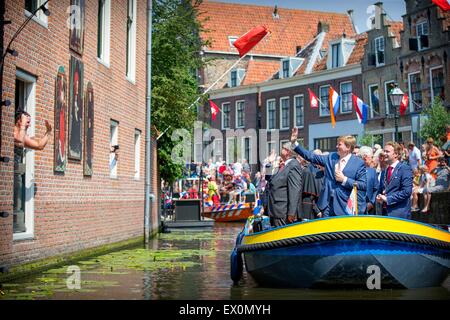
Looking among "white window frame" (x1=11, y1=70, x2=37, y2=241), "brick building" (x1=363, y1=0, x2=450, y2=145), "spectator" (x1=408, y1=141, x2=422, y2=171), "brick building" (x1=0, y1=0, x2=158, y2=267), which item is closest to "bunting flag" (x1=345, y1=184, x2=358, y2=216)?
"brick building" (x1=0, y1=0, x2=158, y2=267)

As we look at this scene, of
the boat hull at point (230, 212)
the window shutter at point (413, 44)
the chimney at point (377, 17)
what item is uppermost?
the chimney at point (377, 17)

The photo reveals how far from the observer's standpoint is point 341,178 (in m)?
9.98

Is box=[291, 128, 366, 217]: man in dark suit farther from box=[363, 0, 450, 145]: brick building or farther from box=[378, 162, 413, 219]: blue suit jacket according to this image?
box=[363, 0, 450, 145]: brick building

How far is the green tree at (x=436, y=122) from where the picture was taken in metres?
34.2

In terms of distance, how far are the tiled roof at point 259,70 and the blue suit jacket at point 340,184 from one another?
44.6m

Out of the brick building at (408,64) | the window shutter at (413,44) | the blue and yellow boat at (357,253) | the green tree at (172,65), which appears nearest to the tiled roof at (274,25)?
the brick building at (408,64)

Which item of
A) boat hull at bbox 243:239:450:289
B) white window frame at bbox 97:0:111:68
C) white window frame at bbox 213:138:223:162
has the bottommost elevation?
boat hull at bbox 243:239:450:289

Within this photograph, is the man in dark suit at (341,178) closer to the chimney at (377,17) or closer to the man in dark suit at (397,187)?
the man in dark suit at (397,187)

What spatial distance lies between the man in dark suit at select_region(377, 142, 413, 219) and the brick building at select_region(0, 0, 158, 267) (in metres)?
4.88

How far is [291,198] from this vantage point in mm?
11078

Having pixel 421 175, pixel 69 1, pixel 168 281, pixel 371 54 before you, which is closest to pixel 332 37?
pixel 371 54

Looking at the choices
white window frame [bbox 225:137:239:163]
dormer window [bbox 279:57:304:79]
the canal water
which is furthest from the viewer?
white window frame [bbox 225:137:239:163]

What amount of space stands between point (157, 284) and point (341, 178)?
8.55 ft

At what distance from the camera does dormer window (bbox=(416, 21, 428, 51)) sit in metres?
38.8
